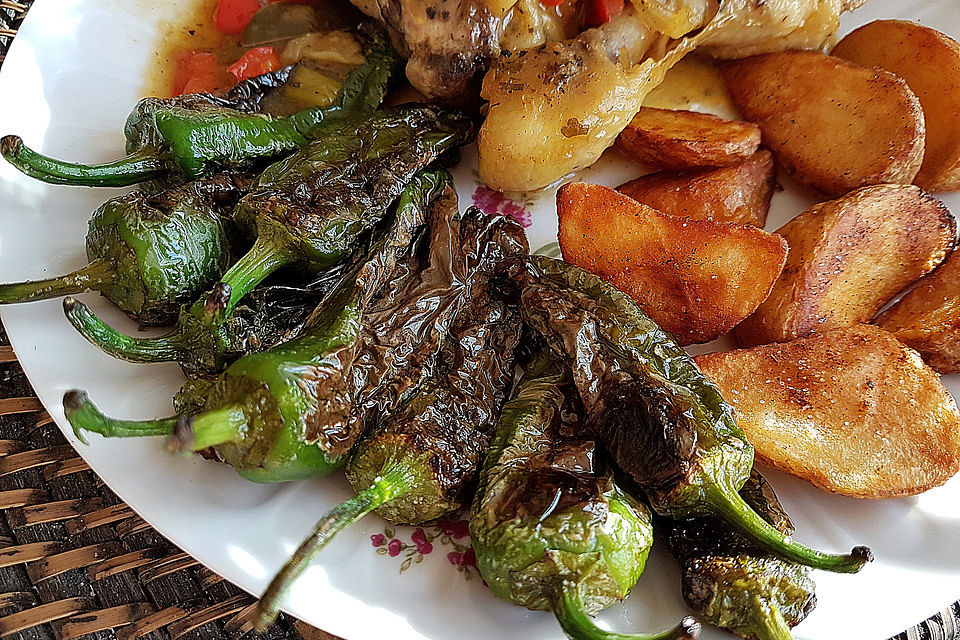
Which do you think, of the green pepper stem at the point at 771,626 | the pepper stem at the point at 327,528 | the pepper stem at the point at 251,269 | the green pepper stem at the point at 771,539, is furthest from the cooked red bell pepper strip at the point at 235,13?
the green pepper stem at the point at 771,626

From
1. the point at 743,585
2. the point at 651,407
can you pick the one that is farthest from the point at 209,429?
the point at 743,585

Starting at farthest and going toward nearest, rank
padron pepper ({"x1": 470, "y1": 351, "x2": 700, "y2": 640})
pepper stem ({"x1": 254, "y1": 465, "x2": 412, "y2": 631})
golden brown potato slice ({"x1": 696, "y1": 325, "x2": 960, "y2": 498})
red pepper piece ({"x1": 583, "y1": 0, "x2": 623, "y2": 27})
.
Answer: red pepper piece ({"x1": 583, "y1": 0, "x2": 623, "y2": 27}), golden brown potato slice ({"x1": 696, "y1": 325, "x2": 960, "y2": 498}), padron pepper ({"x1": 470, "y1": 351, "x2": 700, "y2": 640}), pepper stem ({"x1": 254, "y1": 465, "x2": 412, "y2": 631})

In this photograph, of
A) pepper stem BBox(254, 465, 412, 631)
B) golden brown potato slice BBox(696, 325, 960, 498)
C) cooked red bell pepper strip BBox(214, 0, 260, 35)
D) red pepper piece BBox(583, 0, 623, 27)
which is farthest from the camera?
cooked red bell pepper strip BBox(214, 0, 260, 35)

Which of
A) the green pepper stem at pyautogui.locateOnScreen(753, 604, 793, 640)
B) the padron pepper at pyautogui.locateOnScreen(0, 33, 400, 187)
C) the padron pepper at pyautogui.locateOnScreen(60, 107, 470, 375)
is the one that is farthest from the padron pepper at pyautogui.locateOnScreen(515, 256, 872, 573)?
the padron pepper at pyautogui.locateOnScreen(0, 33, 400, 187)

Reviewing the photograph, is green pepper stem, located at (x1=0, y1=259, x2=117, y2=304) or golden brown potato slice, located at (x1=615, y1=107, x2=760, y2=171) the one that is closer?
green pepper stem, located at (x1=0, y1=259, x2=117, y2=304)

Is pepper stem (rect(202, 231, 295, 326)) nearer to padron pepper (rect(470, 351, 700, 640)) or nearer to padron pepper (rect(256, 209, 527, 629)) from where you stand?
padron pepper (rect(256, 209, 527, 629))

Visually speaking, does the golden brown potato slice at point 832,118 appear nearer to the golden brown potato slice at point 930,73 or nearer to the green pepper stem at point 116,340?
the golden brown potato slice at point 930,73

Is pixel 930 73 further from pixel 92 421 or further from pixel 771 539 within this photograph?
pixel 92 421

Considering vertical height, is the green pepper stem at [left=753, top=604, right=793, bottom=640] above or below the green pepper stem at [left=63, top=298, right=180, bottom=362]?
below
